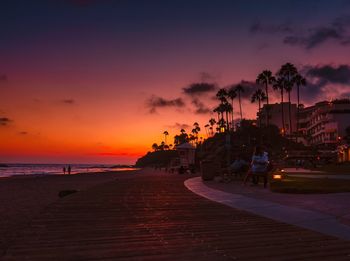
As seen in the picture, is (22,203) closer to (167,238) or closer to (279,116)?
(167,238)

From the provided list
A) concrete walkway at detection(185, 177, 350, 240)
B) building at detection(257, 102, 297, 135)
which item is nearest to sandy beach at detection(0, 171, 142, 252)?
concrete walkway at detection(185, 177, 350, 240)

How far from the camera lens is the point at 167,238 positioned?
22.1ft

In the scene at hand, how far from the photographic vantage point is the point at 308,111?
136500mm

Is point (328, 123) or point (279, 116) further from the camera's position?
Answer: point (279, 116)

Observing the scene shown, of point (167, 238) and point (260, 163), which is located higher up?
point (260, 163)

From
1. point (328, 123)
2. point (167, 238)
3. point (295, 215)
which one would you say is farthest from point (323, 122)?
point (167, 238)

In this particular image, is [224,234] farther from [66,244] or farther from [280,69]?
[280,69]

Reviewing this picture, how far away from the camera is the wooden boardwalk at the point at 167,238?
5547mm

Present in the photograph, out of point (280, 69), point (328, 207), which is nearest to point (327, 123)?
point (280, 69)

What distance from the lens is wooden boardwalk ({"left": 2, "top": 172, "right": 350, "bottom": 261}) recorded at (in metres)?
5.55

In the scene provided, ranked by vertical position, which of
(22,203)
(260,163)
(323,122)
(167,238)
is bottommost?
(22,203)

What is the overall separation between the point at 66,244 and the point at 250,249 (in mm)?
2630

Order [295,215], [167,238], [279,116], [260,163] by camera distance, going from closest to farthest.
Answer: [167,238] < [295,215] < [260,163] < [279,116]

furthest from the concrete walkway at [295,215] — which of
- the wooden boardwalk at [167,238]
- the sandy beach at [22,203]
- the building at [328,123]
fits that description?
Result: the building at [328,123]
